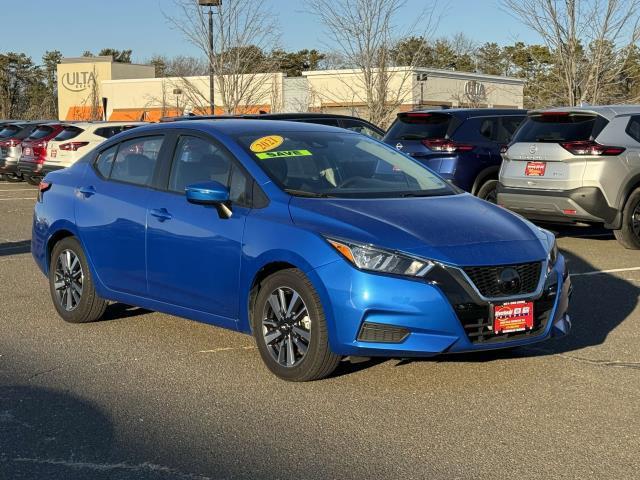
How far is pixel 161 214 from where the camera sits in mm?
6539

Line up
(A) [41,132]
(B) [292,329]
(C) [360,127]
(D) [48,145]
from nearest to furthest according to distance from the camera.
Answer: (B) [292,329], (C) [360,127], (D) [48,145], (A) [41,132]

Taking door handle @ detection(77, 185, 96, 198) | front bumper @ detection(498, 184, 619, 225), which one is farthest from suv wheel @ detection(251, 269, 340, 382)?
front bumper @ detection(498, 184, 619, 225)

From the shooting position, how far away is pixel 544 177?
11.2 meters

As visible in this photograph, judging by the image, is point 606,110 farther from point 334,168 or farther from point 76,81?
point 76,81

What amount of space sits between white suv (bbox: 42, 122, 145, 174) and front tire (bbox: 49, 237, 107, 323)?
44.8 feet

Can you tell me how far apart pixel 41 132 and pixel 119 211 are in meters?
17.0

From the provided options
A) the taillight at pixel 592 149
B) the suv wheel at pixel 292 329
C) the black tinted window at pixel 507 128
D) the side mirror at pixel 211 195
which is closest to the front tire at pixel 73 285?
the side mirror at pixel 211 195

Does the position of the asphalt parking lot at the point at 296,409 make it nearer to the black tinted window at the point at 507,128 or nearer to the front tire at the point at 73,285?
the front tire at the point at 73,285

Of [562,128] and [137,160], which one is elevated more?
[562,128]

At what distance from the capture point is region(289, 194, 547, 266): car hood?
5406mm

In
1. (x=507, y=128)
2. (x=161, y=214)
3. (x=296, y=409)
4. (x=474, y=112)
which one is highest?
(x=474, y=112)

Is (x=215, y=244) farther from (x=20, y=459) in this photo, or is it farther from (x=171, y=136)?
(x=20, y=459)

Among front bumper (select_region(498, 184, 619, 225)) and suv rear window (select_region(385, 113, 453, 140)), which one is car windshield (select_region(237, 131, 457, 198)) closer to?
front bumper (select_region(498, 184, 619, 225))

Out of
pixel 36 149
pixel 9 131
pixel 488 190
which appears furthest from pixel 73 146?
pixel 488 190
